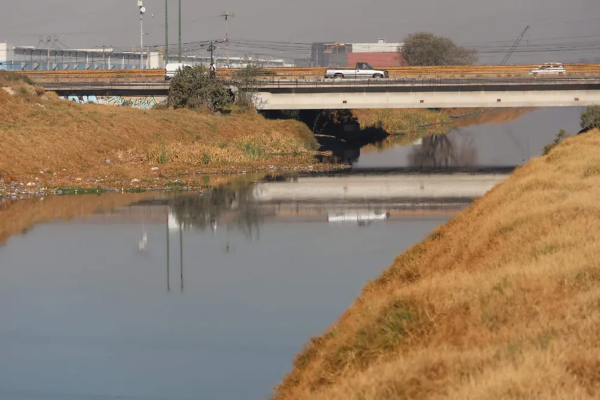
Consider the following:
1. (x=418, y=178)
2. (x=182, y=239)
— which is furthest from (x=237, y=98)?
(x=182, y=239)

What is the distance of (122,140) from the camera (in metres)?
46.3

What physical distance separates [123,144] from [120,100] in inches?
953

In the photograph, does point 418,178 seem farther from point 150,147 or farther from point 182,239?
point 182,239

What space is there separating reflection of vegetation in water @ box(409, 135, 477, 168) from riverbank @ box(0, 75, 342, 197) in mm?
6891

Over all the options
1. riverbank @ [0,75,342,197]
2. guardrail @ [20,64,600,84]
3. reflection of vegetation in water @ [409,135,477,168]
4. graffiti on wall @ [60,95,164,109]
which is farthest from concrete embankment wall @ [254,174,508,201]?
graffiti on wall @ [60,95,164,109]

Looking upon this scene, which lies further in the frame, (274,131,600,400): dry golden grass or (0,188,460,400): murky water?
(0,188,460,400): murky water

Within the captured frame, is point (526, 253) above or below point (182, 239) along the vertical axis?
above

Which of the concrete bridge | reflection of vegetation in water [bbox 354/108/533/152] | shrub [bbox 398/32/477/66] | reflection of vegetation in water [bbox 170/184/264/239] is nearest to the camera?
reflection of vegetation in water [bbox 170/184/264/239]

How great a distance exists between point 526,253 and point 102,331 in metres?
7.48

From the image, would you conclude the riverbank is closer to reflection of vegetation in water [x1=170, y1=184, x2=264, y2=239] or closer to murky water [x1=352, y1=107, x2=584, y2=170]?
reflection of vegetation in water [x1=170, y1=184, x2=264, y2=239]

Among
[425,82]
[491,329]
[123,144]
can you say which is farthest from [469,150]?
[491,329]

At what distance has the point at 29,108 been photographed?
48938mm

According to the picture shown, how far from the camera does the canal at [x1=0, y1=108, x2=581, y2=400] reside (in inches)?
531

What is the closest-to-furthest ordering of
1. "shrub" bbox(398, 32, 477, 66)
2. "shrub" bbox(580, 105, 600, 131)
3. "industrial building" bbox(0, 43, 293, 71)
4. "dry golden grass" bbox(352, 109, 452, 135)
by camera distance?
"shrub" bbox(580, 105, 600, 131) < "dry golden grass" bbox(352, 109, 452, 135) < "industrial building" bbox(0, 43, 293, 71) < "shrub" bbox(398, 32, 477, 66)
